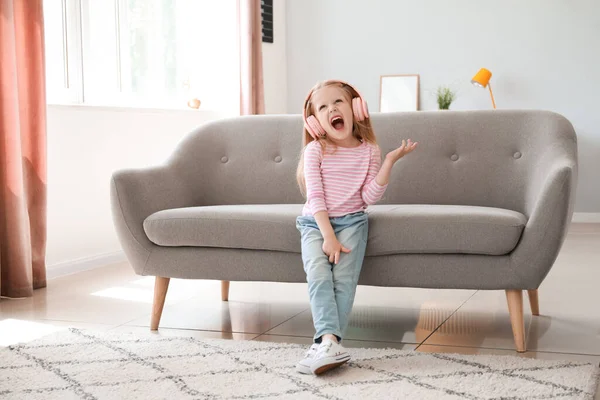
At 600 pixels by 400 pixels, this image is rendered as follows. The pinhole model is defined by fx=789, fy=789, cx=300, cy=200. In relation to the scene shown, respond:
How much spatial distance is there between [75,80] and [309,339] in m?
2.28

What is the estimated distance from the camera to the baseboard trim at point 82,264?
3693 millimetres

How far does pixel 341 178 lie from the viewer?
7.59 ft

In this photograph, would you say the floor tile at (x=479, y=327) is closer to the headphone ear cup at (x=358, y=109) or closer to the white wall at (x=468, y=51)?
the headphone ear cup at (x=358, y=109)

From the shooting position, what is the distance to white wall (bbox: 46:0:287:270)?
374 cm

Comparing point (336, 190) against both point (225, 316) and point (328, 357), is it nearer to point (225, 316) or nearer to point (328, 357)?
point (328, 357)

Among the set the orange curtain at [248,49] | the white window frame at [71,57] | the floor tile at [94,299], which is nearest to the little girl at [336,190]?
the floor tile at [94,299]

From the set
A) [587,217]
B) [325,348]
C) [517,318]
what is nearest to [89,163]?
[325,348]

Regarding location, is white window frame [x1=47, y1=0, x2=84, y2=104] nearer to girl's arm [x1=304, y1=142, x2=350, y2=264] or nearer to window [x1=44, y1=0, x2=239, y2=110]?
window [x1=44, y1=0, x2=239, y2=110]

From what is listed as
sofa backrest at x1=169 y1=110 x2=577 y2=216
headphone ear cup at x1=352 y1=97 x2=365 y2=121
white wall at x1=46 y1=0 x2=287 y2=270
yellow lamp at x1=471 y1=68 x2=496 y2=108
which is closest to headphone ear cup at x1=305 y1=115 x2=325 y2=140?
headphone ear cup at x1=352 y1=97 x2=365 y2=121

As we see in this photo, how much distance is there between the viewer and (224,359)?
2141mm

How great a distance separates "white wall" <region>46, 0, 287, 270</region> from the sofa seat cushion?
1397 millimetres

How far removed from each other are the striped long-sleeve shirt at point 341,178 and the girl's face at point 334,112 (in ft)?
0.18

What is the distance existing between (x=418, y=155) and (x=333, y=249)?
Answer: 2.48ft

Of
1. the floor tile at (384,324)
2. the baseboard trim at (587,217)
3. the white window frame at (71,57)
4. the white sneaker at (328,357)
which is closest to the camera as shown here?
the white sneaker at (328,357)
